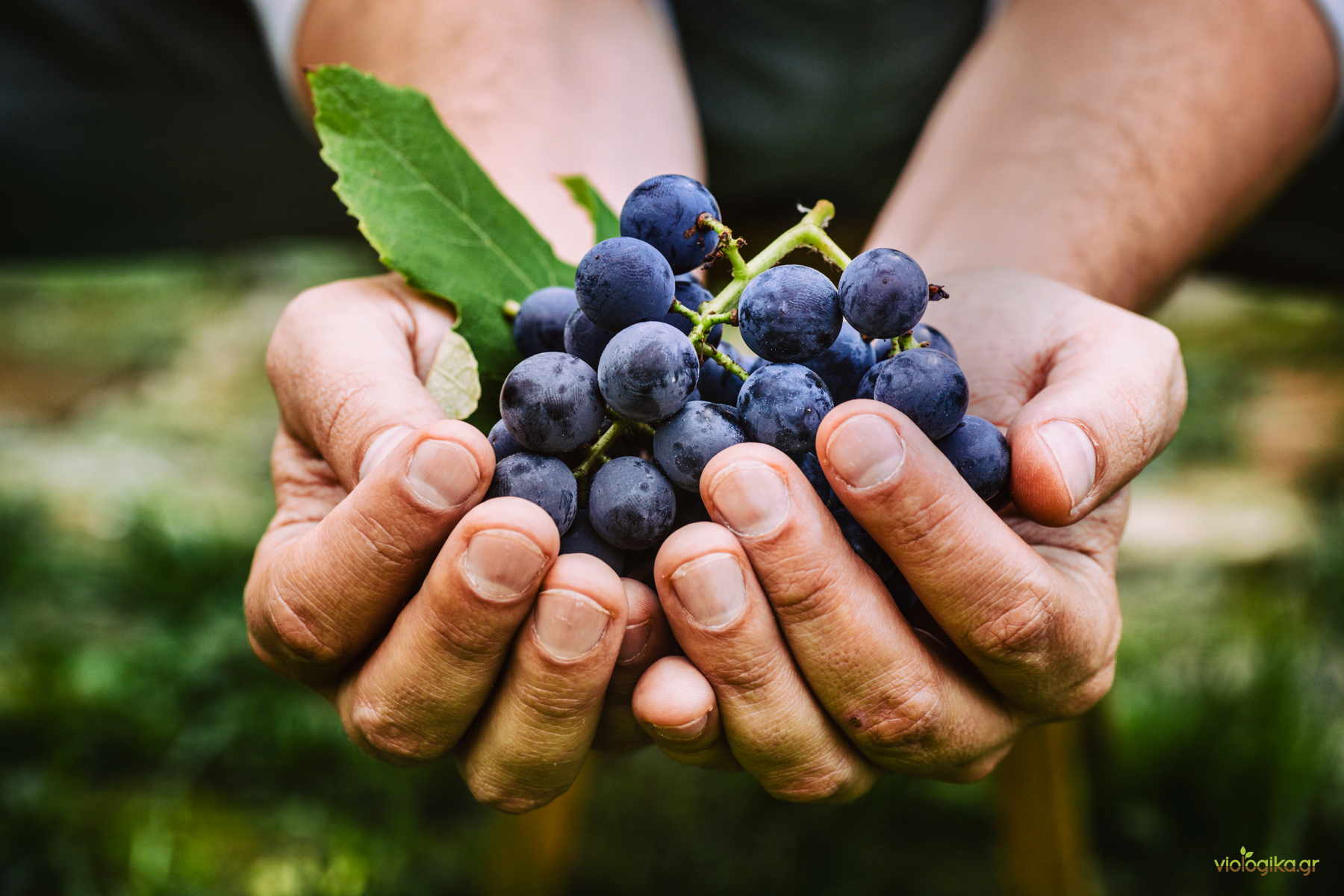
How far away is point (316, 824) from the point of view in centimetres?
233

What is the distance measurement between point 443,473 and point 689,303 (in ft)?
1.03

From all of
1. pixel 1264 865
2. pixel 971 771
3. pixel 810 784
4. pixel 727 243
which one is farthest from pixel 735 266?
pixel 1264 865

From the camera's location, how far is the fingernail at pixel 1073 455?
0.91 m

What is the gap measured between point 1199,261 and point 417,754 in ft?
4.85

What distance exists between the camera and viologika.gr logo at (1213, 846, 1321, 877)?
1.86m

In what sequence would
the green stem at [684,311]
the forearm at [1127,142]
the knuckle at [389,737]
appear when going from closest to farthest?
the green stem at [684,311]
the knuckle at [389,737]
the forearm at [1127,142]

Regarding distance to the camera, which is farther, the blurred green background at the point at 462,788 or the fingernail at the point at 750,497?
the blurred green background at the point at 462,788

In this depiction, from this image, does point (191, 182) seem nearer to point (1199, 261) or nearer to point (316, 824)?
point (316, 824)

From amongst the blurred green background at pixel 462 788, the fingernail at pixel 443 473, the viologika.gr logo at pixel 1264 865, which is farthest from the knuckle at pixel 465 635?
the viologika.gr logo at pixel 1264 865

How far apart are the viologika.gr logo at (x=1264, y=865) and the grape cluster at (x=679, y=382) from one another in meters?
1.43

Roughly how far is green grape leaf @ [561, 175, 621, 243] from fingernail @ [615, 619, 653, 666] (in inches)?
20.0

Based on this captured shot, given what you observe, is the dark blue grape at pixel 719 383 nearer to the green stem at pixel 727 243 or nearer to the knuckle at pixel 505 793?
the green stem at pixel 727 243

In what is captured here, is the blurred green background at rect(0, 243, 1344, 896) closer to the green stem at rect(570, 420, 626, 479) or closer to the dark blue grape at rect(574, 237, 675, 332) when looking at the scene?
the green stem at rect(570, 420, 626, 479)

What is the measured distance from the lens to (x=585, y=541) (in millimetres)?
951
